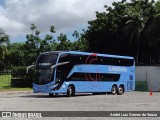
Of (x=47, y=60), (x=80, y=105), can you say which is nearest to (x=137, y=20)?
(x=47, y=60)

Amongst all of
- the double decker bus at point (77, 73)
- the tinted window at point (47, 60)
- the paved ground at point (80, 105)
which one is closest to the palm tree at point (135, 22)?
the double decker bus at point (77, 73)

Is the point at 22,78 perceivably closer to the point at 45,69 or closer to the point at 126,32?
the point at 126,32

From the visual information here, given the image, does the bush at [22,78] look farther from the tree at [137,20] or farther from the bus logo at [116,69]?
the tree at [137,20]

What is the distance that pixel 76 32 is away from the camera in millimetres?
76000

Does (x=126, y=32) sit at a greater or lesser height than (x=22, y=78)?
greater

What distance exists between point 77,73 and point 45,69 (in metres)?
3.02

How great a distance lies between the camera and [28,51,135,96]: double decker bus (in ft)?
109

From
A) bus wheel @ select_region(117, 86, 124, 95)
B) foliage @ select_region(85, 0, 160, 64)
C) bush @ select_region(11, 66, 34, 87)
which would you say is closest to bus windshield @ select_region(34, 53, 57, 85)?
bus wheel @ select_region(117, 86, 124, 95)

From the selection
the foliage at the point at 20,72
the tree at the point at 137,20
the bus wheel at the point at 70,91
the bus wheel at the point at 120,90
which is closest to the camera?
the bus wheel at the point at 70,91

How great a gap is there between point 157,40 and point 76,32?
21.6 m

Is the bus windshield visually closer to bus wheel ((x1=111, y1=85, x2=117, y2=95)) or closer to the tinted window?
the tinted window

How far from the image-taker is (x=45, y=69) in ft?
110

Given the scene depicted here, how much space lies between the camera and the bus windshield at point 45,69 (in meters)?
33.2

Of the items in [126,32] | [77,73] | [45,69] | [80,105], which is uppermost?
[126,32]
